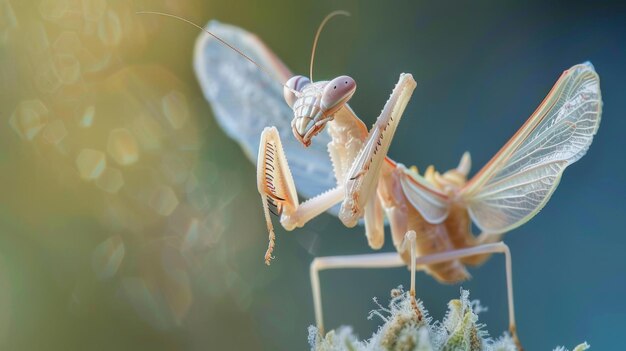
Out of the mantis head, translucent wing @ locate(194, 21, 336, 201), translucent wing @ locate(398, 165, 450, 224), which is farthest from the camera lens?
translucent wing @ locate(194, 21, 336, 201)

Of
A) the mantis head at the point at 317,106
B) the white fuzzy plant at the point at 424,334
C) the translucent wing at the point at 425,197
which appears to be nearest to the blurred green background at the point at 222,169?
the translucent wing at the point at 425,197

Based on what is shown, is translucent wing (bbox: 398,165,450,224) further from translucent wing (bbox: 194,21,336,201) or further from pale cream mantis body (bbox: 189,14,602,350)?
translucent wing (bbox: 194,21,336,201)

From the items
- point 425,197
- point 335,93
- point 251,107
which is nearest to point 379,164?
point 335,93

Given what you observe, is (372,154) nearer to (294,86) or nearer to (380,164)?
(380,164)

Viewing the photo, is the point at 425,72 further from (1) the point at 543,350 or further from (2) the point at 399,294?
(2) the point at 399,294

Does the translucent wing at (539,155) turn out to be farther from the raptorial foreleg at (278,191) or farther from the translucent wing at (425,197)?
the raptorial foreleg at (278,191)

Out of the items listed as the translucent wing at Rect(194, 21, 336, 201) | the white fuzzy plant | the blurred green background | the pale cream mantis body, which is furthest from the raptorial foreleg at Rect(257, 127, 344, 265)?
the blurred green background
